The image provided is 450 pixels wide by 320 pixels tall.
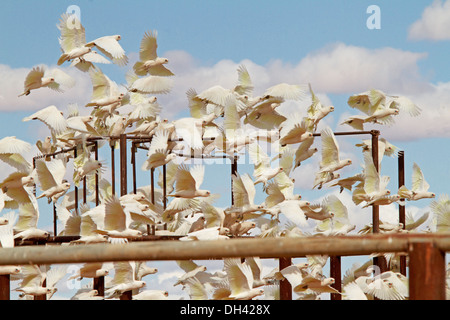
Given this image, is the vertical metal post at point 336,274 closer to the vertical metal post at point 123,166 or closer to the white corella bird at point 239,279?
the white corella bird at point 239,279

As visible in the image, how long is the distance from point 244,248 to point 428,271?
473 millimetres

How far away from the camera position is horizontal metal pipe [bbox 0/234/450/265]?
187 cm

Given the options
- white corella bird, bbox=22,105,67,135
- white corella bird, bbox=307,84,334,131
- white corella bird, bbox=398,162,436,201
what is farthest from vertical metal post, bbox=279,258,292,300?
white corella bird, bbox=22,105,67,135

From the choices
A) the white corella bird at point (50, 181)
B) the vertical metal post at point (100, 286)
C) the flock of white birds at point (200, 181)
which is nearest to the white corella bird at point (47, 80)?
the flock of white birds at point (200, 181)

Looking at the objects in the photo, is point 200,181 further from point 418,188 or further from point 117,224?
point 418,188

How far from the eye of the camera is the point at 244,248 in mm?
1896

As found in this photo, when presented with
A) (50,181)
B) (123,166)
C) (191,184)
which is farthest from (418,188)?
(50,181)

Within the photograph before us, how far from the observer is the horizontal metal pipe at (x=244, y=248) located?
1.87m

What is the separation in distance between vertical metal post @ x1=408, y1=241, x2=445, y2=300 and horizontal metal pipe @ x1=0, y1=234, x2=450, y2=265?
0.06ft

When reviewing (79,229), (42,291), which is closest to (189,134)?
(79,229)

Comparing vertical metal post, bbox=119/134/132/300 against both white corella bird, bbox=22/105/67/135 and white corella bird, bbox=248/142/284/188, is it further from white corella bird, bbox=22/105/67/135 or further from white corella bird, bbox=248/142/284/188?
white corella bird, bbox=248/142/284/188

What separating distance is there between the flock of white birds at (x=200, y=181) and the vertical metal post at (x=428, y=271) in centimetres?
294
